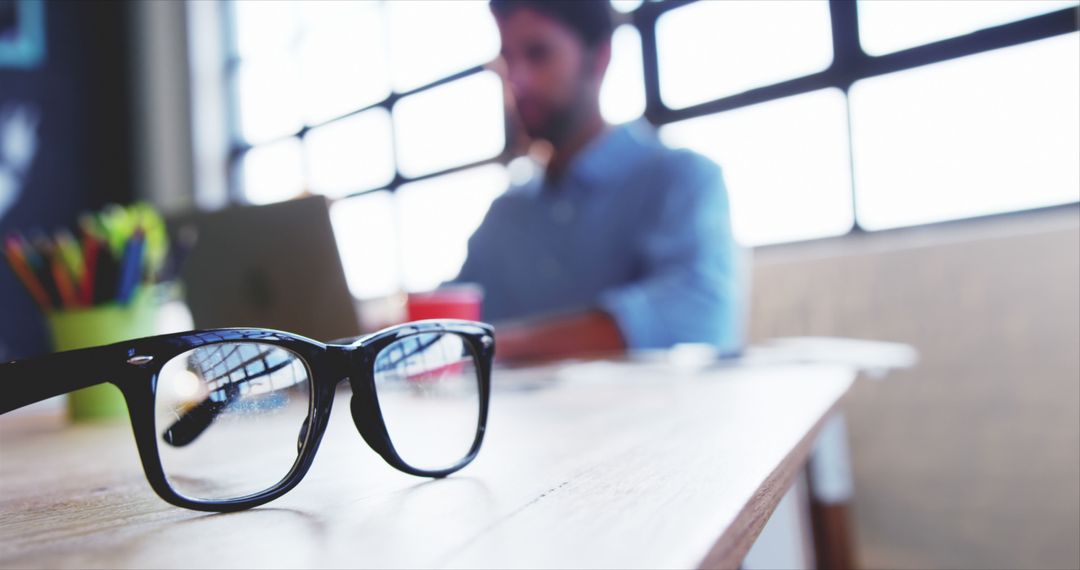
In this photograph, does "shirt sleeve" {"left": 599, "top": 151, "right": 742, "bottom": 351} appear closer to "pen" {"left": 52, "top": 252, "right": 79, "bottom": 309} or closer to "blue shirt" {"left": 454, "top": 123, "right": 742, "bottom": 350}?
"blue shirt" {"left": 454, "top": 123, "right": 742, "bottom": 350}

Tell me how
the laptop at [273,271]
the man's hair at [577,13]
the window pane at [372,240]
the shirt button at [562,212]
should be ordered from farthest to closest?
the window pane at [372,240] → the shirt button at [562,212] → the man's hair at [577,13] → the laptop at [273,271]

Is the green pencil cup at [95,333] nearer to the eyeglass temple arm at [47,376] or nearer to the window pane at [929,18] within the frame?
the eyeglass temple arm at [47,376]

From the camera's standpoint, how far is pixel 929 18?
139 cm

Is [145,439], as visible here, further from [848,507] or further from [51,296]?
[848,507]

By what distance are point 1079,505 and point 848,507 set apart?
0.94 feet

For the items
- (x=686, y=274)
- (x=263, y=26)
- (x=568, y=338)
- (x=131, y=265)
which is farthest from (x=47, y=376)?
(x=263, y=26)

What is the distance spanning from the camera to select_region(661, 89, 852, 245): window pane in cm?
154

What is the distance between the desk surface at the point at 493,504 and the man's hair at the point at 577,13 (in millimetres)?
1144

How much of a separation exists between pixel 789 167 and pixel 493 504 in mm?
1536

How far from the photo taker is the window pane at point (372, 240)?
2609 mm

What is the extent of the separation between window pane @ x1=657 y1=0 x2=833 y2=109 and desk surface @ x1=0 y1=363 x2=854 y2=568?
1.38 m

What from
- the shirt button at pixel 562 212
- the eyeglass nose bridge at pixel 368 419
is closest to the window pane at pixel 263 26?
the shirt button at pixel 562 212

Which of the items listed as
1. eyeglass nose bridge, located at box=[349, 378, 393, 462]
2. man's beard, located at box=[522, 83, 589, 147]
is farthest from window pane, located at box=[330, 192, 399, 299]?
eyeglass nose bridge, located at box=[349, 378, 393, 462]

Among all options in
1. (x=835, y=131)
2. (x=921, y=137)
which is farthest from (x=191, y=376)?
(x=835, y=131)
